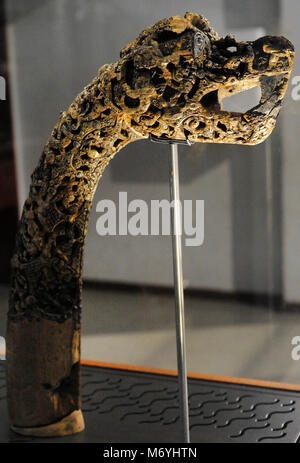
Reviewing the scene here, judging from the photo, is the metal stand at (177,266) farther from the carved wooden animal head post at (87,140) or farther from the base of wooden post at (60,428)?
the base of wooden post at (60,428)

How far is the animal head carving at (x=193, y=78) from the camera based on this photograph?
3.57ft

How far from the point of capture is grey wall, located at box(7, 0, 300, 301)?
2.06 metres

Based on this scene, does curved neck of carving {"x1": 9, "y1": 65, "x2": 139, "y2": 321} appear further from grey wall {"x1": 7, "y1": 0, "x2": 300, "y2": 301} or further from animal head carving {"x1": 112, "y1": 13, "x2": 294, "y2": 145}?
grey wall {"x1": 7, "y1": 0, "x2": 300, "y2": 301}

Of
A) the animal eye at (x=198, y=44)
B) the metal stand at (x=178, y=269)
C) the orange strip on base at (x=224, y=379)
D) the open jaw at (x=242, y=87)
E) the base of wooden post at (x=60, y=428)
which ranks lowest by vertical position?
the base of wooden post at (x=60, y=428)

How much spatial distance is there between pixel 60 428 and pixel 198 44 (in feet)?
2.63

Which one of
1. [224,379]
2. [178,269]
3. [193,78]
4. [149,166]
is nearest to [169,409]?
[224,379]

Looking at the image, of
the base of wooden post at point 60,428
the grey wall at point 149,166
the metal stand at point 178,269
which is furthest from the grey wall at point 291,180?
the base of wooden post at point 60,428

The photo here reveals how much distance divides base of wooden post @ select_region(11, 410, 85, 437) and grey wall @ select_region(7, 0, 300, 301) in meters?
0.91

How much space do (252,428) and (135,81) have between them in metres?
0.73

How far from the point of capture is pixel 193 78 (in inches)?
43.1

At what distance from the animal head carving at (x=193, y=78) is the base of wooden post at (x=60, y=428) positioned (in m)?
0.60

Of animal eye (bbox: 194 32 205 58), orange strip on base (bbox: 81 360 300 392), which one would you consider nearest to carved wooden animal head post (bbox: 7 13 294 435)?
animal eye (bbox: 194 32 205 58)

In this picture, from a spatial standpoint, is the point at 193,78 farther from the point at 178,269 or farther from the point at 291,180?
the point at 291,180

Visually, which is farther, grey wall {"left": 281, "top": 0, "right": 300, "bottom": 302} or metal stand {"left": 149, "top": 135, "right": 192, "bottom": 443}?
grey wall {"left": 281, "top": 0, "right": 300, "bottom": 302}
